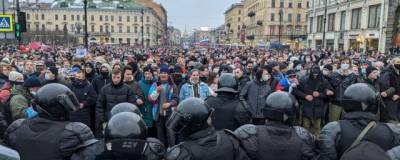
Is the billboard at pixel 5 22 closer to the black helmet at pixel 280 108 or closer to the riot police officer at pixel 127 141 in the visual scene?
the riot police officer at pixel 127 141

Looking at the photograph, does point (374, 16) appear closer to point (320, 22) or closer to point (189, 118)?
point (320, 22)

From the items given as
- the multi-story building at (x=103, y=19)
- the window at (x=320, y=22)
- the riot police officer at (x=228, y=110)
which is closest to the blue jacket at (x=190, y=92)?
the riot police officer at (x=228, y=110)

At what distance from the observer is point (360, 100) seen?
351 centimetres

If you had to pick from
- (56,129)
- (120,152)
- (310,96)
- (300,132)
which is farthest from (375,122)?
(310,96)

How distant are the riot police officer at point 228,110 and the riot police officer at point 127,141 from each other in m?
2.07

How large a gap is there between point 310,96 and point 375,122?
5.18m

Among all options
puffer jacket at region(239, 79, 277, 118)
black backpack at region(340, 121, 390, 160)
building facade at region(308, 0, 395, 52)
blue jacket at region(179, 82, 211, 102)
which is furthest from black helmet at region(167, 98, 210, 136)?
building facade at region(308, 0, 395, 52)

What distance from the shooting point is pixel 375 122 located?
3.44 metres

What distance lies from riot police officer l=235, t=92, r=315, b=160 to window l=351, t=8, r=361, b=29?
4755cm

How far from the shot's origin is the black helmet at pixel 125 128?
275cm

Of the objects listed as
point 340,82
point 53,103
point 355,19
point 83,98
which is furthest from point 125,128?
point 355,19

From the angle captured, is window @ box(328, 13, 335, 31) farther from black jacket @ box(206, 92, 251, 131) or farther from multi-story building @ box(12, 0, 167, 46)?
multi-story building @ box(12, 0, 167, 46)

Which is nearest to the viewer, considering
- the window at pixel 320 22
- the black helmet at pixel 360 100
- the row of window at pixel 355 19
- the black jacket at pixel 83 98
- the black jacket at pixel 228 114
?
the black helmet at pixel 360 100

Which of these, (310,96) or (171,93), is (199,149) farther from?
(310,96)
